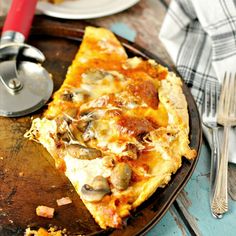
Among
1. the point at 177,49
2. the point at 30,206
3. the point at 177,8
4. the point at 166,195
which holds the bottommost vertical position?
the point at 30,206

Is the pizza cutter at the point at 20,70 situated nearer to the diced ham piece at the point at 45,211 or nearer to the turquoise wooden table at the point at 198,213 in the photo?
the diced ham piece at the point at 45,211

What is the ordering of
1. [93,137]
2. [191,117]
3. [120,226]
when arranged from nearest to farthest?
[120,226] → [93,137] → [191,117]

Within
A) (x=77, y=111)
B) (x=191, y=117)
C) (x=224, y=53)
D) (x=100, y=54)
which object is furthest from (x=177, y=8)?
(x=77, y=111)

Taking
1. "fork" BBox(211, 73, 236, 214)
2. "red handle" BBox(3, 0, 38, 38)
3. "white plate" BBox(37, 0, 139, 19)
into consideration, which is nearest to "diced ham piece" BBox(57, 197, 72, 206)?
"fork" BBox(211, 73, 236, 214)

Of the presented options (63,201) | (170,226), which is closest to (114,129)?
(63,201)

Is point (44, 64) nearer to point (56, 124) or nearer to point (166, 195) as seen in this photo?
point (56, 124)

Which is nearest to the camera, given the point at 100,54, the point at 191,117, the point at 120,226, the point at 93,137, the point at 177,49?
the point at 120,226

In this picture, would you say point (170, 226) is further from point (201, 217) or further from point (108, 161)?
point (108, 161)

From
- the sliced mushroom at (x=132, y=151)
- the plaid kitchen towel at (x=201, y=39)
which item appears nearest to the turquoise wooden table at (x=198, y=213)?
the plaid kitchen towel at (x=201, y=39)
